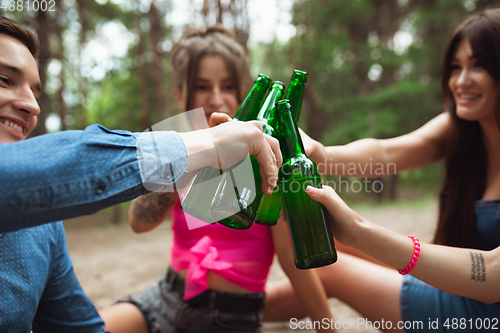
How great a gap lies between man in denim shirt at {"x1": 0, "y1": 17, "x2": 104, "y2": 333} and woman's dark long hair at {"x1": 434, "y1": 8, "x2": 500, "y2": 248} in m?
1.63

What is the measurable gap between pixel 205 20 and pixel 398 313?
5.75 m

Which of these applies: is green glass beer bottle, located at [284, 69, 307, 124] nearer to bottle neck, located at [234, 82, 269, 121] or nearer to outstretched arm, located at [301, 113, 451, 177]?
bottle neck, located at [234, 82, 269, 121]

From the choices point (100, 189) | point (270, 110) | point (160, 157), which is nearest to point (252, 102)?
point (270, 110)

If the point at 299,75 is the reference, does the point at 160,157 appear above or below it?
below

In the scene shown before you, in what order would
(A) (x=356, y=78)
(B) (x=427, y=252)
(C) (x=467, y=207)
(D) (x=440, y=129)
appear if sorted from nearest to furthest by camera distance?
(B) (x=427, y=252) < (C) (x=467, y=207) < (D) (x=440, y=129) < (A) (x=356, y=78)

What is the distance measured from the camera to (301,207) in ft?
3.21

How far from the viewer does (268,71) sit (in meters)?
10.4

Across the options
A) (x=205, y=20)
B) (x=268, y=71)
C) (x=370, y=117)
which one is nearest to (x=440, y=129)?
(x=205, y=20)

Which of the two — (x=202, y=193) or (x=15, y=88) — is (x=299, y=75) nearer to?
(x=202, y=193)

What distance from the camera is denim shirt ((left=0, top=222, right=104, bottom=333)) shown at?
35.8 inches

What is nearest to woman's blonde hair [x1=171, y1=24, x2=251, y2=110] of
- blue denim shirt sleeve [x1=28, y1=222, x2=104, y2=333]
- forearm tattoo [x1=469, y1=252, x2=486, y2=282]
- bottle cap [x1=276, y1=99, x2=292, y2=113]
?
bottle cap [x1=276, y1=99, x2=292, y2=113]

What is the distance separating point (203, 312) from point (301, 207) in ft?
2.67

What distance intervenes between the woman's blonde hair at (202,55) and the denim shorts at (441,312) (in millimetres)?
1232

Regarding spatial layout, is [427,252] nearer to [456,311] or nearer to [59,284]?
[456,311]
